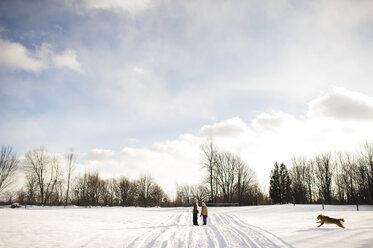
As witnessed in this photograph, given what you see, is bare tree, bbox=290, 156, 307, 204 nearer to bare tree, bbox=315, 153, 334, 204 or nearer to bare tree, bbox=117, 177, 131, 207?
bare tree, bbox=315, 153, 334, 204

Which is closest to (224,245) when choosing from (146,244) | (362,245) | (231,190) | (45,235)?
(146,244)

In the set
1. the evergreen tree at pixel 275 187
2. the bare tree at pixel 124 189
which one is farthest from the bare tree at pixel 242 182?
the bare tree at pixel 124 189

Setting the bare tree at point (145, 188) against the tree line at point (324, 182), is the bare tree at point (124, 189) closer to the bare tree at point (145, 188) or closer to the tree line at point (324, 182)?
the bare tree at point (145, 188)

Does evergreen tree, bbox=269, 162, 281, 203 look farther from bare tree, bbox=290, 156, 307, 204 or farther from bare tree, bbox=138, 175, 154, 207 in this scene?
bare tree, bbox=138, 175, 154, 207

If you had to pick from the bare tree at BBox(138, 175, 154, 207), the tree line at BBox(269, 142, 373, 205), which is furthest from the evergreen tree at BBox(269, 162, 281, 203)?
the bare tree at BBox(138, 175, 154, 207)

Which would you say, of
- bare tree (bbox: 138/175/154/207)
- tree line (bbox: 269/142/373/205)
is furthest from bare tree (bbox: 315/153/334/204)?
bare tree (bbox: 138/175/154/207)

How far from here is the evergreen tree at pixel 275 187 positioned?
6103cm

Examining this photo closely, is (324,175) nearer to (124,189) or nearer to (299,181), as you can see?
(299,181)

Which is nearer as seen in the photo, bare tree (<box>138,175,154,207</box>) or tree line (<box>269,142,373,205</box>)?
tree line (<box>269,142,373,205</box>)

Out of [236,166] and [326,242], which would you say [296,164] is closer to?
[236,166]

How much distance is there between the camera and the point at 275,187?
6184 cm

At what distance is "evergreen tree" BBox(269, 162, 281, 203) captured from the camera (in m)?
61.0

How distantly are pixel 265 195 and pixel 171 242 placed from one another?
79.4 metres

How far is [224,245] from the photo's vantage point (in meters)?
7.88
